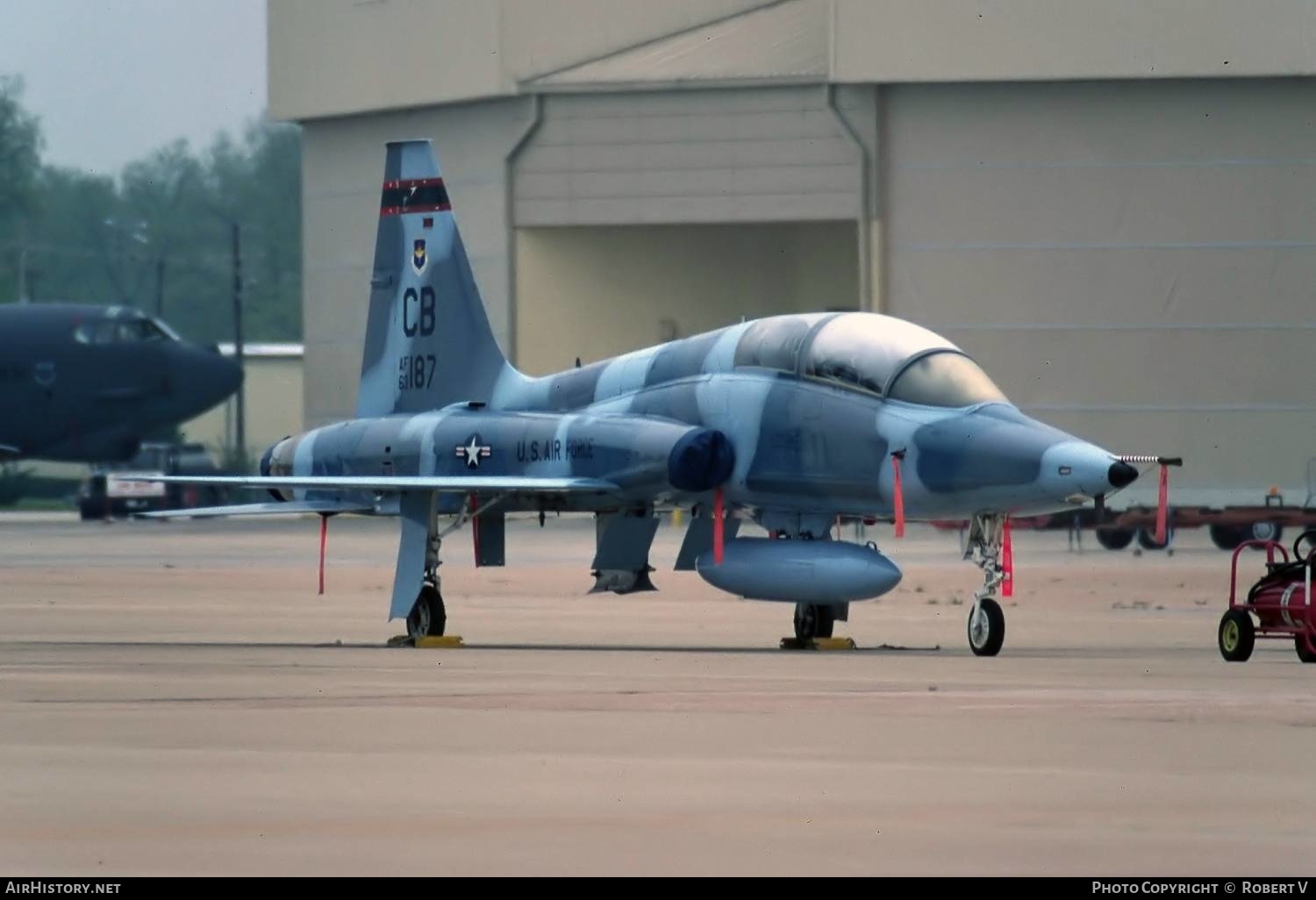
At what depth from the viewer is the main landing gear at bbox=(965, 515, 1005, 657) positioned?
55.7 feet

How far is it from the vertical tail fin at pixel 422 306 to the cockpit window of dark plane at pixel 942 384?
488 cm

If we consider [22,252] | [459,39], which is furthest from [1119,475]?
[22,252]

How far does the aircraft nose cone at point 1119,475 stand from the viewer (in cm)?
1636

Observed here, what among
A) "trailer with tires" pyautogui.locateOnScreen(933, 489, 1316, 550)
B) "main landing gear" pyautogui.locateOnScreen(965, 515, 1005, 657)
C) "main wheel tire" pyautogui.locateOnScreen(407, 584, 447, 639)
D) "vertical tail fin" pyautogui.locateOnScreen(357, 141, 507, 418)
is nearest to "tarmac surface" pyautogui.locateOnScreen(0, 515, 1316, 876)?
"main landing gear" pyautogui.locateOnScreen(965, 515, 1005, 657)

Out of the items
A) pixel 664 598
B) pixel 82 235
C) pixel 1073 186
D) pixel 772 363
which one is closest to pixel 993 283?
pixel 1073 186

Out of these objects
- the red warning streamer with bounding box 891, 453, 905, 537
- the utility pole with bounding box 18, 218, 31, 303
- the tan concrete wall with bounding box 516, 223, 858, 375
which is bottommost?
the red warning streamer with bounding box 891, 453, 905, 537

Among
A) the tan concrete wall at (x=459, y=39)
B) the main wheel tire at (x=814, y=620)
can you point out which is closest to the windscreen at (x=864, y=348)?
the main wheel tire at (x=814, y=620)

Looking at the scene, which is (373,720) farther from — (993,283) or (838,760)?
(993,283)

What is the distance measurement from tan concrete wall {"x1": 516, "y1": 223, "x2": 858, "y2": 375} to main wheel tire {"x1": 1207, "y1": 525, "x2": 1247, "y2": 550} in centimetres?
1419

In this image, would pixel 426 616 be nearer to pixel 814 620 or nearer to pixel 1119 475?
pixel 814 620

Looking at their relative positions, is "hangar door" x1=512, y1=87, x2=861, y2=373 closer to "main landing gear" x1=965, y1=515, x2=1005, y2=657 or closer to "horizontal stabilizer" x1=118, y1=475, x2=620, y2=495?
"horizontal stabilizer" x1=118, y1=475, x2=620, y2=495

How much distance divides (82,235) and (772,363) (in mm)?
64301

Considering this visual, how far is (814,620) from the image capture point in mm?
19094

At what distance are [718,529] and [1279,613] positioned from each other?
4.08 m
